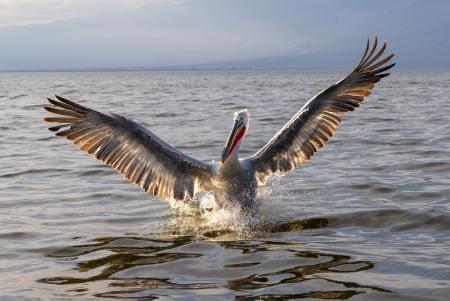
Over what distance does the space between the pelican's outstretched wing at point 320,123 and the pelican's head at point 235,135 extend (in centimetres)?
60

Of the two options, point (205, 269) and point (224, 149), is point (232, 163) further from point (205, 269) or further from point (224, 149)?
point (205, 269)

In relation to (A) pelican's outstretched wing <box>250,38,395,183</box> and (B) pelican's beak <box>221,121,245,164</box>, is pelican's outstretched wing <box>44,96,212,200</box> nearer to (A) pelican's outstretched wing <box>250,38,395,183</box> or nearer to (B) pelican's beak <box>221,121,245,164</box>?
(B) pelican's beak <box>221,121,245,164</box>

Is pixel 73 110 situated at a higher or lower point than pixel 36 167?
higher

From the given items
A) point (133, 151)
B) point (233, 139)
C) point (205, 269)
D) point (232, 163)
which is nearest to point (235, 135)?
point (233, 139)

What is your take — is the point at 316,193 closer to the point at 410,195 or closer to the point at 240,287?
the point at 410,195

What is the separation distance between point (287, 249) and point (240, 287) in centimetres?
A: 132

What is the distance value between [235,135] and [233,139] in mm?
57

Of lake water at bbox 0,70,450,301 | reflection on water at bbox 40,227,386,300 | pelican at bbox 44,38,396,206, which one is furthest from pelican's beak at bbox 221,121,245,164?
reflection on water at bbox 40,227,386,300

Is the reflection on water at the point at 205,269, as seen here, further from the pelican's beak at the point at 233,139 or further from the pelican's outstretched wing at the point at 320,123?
the pelican's outstretched wing at the point at 320,123

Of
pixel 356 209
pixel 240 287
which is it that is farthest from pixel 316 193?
pixel 240 287

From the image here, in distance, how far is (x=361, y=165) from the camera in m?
11.8

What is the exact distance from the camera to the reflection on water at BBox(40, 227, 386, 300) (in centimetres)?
568

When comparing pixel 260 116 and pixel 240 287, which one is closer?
pixel 240 287

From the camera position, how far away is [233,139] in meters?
8.45
